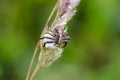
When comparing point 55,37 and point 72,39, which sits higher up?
point 55,37

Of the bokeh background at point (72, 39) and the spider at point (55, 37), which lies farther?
the bokeh background at point (72, 39)

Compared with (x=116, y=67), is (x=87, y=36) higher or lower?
higher

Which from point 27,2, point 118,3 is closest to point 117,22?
point 118,3

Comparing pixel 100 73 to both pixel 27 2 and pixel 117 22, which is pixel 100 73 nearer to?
pixel 117 22

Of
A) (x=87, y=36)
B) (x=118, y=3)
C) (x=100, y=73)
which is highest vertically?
(x=118, y=3)

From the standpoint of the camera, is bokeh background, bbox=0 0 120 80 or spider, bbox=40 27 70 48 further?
bokeh background, bbox=0 0 120 80
